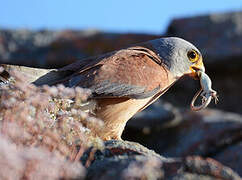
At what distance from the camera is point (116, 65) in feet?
20.0

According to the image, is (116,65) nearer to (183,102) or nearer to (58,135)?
(58,135)

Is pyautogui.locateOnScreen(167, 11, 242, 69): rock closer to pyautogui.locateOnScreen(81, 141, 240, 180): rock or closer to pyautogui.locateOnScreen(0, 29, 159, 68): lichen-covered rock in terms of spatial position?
pyautogui.locateOnScreen(0, 29, 159, 68): lichen-covered rock

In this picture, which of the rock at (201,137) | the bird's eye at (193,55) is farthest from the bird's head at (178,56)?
the rock at (201,137)

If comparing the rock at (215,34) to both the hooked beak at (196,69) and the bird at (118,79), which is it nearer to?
the hooked beak at (196,69)

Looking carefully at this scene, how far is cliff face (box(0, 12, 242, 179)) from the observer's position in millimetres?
10688

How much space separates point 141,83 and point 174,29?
29.1 feet

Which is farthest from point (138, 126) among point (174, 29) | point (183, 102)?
point (174, 29)

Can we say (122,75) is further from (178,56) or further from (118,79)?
(178,56)

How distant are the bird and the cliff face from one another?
4.04m

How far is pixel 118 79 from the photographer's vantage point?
600 centimetres

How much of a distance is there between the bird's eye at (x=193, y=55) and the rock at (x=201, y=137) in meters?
2.38

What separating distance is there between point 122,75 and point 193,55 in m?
1.46

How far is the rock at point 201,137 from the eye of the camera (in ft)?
32.9

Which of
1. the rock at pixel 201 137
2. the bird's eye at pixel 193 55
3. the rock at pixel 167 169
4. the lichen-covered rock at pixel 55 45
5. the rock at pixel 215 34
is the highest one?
the rock at pixel 167 169
